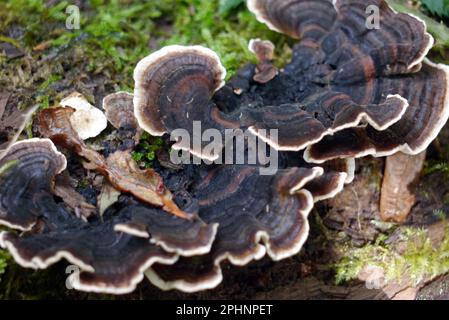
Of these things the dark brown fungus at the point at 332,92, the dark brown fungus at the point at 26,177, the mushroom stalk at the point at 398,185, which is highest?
the dark brown fungus at the point at 332,92

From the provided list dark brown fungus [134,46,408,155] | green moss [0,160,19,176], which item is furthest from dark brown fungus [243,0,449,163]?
green moss [0,160,19,176]

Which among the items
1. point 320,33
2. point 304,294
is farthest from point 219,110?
point 304,294

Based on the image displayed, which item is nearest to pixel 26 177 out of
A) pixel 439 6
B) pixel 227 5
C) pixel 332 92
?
pixel 332 92

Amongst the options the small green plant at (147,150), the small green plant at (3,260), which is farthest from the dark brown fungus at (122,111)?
the small green plant at (3,260)

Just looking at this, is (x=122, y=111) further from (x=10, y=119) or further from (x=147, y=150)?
(x=10, y=119)

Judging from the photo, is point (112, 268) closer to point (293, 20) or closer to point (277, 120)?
point (277, 120)

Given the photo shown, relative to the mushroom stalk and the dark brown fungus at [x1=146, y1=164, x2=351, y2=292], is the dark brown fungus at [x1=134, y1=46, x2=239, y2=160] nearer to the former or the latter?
the dark brown fungus at [x1=146, y1=164, x2=351, y2=292]

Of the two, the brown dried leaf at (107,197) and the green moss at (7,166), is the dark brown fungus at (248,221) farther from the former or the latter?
the green moss at (7,166)
